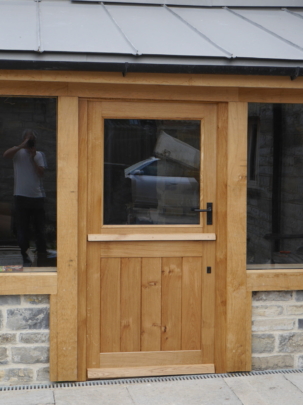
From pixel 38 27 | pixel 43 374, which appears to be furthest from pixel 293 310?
pixel 38 27

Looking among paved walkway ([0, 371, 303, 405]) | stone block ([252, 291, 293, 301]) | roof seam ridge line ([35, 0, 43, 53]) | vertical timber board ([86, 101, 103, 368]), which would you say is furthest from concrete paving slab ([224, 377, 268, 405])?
roof seam ridge line ([35, 0, 43, 53])

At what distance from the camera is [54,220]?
5340mm

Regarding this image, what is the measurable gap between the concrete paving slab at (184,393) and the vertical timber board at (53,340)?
650mm

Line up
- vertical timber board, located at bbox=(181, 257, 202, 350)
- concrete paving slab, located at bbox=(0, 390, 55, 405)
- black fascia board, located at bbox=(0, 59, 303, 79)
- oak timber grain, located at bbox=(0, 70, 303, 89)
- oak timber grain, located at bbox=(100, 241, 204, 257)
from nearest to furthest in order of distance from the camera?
black fascia board, located at bbox=(0, 59, 303, 79) < concrete paving slab, located at bbox=(0, 390, 55, 405) < oak timber grain, located at bbox=(0, 70, 303, 89) < oak timber grain, located at bbox=(100, 241, 204, 257) < vertical timber board, located at bbox=(181, 257, 202, 350)

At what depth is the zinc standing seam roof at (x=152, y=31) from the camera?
4.93 metres

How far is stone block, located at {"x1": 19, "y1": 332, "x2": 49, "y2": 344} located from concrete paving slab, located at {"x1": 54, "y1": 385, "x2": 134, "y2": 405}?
0.43m

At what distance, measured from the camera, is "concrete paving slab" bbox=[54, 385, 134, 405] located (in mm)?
4918

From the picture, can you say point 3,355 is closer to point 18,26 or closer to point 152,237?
point 152,237

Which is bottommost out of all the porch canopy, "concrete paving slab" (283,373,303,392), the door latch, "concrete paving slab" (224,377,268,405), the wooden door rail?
"concrete paving slab" (224,377,268,405)

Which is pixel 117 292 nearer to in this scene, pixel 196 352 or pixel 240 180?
pixel 196 352

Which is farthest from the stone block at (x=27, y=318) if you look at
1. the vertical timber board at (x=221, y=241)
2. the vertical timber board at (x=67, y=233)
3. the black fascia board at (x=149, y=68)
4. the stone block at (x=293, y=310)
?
the stone block at (x=293, y=310)

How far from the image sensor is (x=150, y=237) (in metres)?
5.46

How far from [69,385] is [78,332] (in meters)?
0.44

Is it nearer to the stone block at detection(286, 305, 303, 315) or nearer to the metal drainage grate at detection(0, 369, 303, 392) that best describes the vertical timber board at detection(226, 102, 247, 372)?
the metal drainage grate at detection(0, 369, 303, 392)
